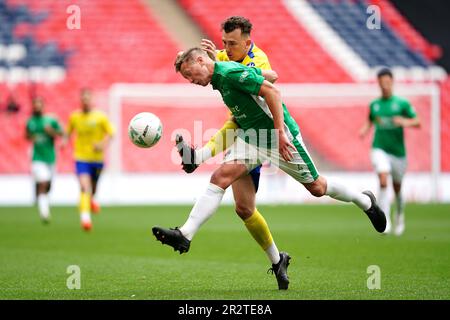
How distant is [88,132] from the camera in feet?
45.1

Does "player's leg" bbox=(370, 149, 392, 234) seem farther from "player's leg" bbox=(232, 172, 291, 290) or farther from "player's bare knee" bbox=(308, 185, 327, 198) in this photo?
"player's leg" bbox=(232, 172, 291, 290)

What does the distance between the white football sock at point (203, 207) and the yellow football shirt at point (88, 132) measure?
7.50 metres

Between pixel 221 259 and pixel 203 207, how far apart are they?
2.88 meters

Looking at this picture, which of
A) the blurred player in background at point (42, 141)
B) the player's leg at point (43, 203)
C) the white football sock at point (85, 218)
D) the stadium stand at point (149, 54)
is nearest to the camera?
the white football sock at point (85, 218)

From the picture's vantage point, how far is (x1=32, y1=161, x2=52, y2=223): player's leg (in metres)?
14.3

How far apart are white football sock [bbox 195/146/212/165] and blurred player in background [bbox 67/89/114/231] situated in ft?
21.9

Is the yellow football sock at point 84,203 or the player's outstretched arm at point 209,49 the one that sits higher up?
the player's outstretched arm at point 209,49

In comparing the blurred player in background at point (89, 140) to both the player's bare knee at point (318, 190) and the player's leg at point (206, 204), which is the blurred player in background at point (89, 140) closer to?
the player's bare knee at point (318, 190)

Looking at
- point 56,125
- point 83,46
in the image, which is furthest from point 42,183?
point 83,46

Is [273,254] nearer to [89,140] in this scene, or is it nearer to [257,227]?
[257,227]

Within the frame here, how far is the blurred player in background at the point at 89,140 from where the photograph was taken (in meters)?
13.5

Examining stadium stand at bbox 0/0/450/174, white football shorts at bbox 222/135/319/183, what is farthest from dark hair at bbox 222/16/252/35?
stadium stand at bbox 0/0/450/174

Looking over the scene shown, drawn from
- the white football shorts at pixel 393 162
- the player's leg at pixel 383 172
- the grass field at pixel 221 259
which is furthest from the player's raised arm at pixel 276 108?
the white football shorts at pixel 393 162

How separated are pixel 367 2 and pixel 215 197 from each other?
18500 mm
